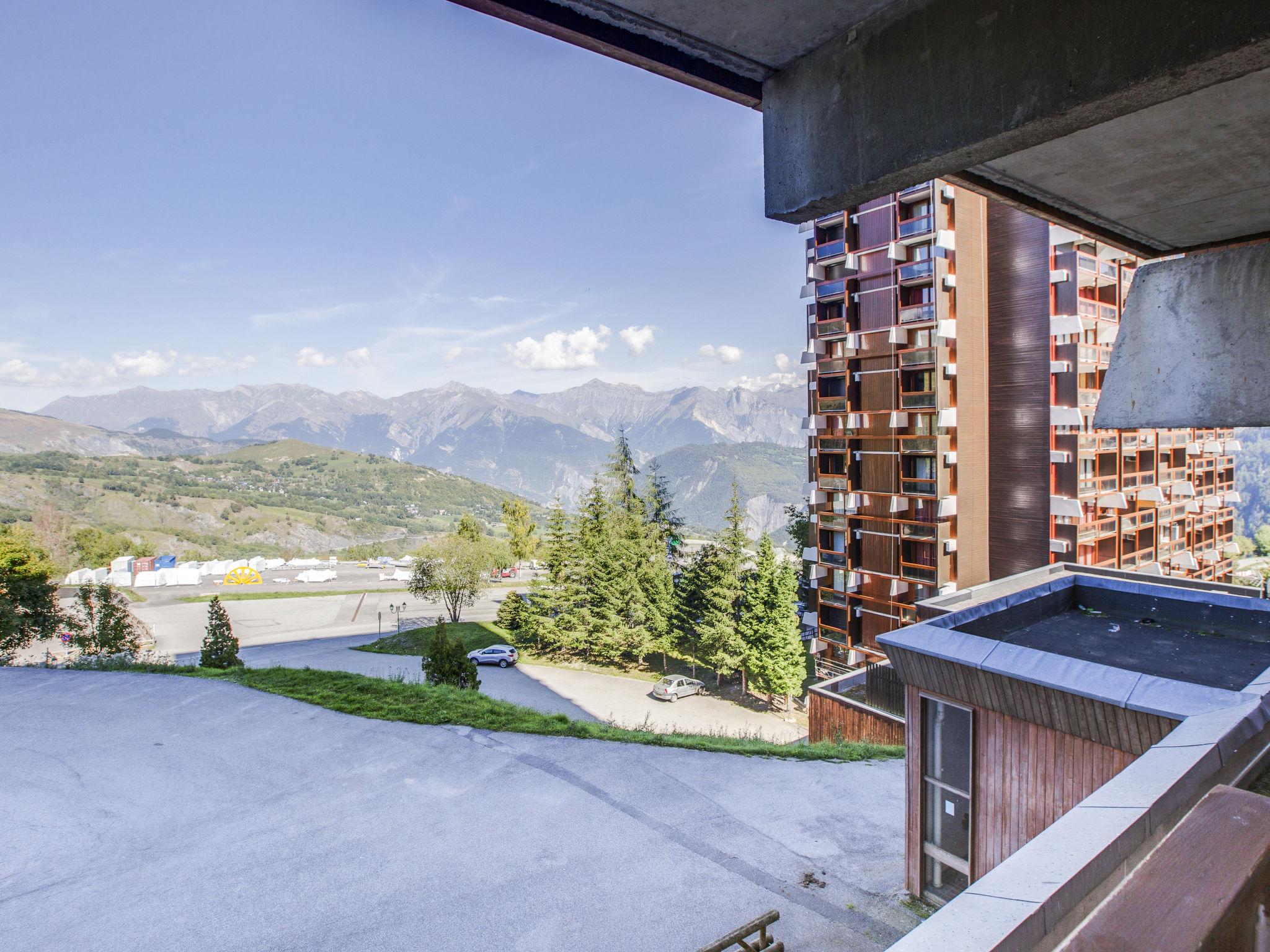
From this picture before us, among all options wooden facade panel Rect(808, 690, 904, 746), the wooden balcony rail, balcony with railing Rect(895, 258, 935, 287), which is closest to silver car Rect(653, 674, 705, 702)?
wooden facade panel Rect(808, 690, 904, 746)

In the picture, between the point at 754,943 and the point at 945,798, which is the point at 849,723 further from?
the point at 754,943

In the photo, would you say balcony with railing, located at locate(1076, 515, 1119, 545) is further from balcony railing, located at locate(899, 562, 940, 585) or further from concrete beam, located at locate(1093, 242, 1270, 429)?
concrete beam, located at locate(1093, 242, 1270, 429)

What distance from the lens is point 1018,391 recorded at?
16.6m

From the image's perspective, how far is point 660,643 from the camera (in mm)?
21531

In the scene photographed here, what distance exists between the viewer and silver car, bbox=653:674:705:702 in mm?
18891

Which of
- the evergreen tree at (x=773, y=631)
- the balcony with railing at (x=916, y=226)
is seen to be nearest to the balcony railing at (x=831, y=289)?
the balcony with railing at (x=916, y=226)

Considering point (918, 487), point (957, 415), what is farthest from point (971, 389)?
point (918, 487)

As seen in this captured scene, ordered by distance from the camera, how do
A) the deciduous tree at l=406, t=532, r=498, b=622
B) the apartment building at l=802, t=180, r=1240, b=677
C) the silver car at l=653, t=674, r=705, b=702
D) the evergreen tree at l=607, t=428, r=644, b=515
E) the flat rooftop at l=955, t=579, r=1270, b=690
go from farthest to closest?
the evergreen tree at l=607, t=428, r=644, b=515 < the deciduous tree at l=406, t=532, r=498, b=622 < the silver car at l=653, t=674, r=705, b=702 < the apartment building at l=802, t=180, r=1240, b=677 < the flat rooftop at l=955, t=579, r=1270, b=690

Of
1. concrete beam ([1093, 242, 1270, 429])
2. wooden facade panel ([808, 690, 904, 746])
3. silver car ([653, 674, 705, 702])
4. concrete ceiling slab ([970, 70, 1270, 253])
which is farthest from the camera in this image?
silver car ([653, 674, 705, 702])

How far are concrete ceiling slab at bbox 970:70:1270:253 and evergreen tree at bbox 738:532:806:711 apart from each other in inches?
593

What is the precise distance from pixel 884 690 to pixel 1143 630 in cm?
604

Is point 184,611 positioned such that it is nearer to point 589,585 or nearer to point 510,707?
point 589,585

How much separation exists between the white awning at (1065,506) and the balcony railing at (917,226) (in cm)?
726

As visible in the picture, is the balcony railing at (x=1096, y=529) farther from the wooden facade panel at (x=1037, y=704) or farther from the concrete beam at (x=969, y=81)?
the concrete beam at (x=969, y=81)
